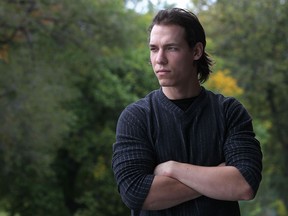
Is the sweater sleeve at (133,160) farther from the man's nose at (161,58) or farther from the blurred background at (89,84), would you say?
the blurred background at (89,84)

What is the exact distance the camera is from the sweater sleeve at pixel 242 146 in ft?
7.66

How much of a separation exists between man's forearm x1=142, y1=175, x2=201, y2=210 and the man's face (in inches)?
13.9

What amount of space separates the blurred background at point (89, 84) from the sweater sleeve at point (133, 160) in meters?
11.8

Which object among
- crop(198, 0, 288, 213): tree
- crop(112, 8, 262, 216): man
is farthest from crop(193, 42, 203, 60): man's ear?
crop(198, 0, 288, 213): tree

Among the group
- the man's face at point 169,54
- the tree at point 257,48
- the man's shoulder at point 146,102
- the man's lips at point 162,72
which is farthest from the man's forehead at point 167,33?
the tree at point 257,48

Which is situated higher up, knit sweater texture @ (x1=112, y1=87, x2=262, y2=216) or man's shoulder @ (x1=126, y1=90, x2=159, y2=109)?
man's shoulder @ (x1=126, y1=90, x2=159, y2=109)

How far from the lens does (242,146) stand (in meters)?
2.36

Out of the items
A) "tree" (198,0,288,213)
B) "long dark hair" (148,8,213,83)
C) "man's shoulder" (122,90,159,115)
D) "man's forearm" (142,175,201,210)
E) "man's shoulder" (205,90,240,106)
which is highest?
"tree" (198,0,288,213)

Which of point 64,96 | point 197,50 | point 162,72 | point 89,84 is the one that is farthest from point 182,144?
point 89,84

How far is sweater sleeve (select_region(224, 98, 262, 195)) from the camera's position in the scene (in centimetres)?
233

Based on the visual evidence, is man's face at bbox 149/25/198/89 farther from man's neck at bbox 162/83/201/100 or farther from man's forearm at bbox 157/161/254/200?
man's forearm at bbox 157/161/254/200

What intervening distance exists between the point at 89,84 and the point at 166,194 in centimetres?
1809

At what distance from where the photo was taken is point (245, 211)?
22.0 metres

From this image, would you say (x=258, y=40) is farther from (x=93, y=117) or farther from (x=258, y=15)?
(x=93, y=117)
